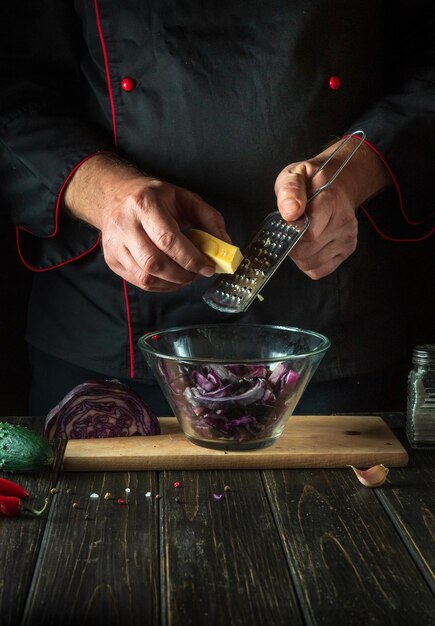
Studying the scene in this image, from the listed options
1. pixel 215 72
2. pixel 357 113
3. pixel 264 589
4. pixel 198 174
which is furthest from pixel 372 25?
pixel 264 589

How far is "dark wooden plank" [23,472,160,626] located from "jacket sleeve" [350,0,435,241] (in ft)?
2.40

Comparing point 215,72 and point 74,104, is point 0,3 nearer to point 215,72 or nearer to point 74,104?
point 74,104

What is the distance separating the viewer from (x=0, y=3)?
1.78 meters

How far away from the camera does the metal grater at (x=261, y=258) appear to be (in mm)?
1460

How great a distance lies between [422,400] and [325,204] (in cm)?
35

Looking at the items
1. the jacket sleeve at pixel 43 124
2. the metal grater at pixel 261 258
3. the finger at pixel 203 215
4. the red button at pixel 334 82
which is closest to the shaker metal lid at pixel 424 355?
the metal grater at pixel 261 258

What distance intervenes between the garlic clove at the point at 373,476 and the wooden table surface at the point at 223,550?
0.01 m

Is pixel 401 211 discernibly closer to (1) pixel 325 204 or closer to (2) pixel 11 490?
(1) pixel 325 204

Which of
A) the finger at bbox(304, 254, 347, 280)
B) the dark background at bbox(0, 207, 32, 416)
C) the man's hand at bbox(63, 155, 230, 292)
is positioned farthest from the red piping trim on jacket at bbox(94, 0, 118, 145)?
the dark background at bbox(0, 207, 32, 416)

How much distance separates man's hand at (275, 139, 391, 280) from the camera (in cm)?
146

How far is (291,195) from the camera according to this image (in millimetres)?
1441

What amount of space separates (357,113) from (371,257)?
28 centimetres

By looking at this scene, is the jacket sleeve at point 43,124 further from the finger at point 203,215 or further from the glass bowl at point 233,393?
the glass bowl at point 233,393

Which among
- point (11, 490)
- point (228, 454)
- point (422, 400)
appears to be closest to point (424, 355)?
point (422, 400)
